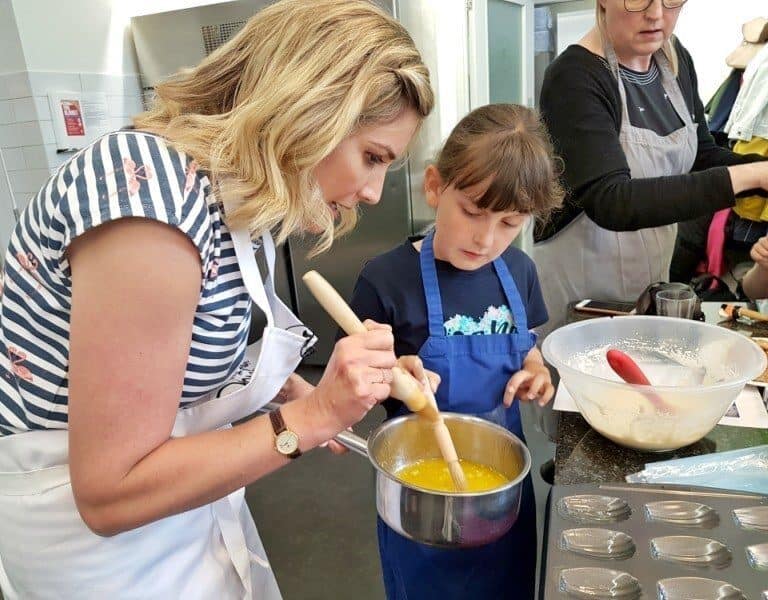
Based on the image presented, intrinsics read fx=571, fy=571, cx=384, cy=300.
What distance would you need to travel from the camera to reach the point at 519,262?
114 centimetres

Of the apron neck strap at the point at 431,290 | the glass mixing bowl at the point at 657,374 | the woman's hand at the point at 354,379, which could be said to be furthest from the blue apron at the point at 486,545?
the woman's hand at the point at 354,379

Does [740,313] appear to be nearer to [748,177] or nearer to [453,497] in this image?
[748,177]

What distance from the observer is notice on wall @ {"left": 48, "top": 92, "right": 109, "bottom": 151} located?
2387 mm

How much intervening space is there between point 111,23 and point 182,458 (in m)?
2.84

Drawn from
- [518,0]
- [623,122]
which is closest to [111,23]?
[518,0]

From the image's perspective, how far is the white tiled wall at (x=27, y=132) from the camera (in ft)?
7.59

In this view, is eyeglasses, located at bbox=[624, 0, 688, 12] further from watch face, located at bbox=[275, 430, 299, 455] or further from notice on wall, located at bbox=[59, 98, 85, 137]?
notice on wall, located at bbox=[59, 98, 85, 137]

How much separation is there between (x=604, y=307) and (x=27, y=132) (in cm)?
235

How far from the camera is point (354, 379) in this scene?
0.61 m

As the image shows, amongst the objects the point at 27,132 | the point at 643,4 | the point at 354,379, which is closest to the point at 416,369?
the point at 354,379

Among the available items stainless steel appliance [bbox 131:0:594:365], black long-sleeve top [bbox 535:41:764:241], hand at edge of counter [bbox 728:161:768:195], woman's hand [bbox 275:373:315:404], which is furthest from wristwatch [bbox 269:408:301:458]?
stainless steel appliance [bbox 131:0:594:365]

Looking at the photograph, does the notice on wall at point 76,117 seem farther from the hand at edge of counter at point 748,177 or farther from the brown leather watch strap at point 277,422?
the hand at edge of counter at point 748,177

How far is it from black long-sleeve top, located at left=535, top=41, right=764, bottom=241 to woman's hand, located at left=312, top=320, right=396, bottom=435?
0.74 metres

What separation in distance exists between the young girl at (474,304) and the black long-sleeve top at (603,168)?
15cm
